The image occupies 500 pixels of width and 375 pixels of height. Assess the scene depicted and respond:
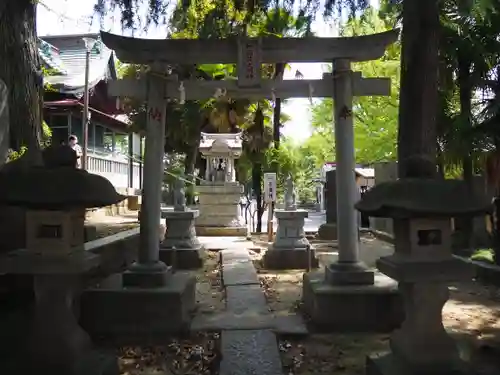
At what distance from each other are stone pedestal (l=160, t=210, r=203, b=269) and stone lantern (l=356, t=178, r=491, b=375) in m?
6.10

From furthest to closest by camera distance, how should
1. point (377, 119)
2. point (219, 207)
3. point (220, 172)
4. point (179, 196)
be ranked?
point (377, 119) < point (220, 172) < point (219, 207) < point (179, 196)

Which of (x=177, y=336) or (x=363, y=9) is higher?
(x=363, y=9)

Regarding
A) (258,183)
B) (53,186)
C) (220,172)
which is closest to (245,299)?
(53,186)

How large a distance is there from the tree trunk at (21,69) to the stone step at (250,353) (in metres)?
3.02

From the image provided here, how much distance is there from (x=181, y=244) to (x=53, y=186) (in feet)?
20.0

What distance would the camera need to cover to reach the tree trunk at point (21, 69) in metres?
5.60

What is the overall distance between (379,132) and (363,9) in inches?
476

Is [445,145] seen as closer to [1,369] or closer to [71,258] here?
[71,258]

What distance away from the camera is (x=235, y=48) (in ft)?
19.5

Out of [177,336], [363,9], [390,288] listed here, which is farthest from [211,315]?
[363,9]

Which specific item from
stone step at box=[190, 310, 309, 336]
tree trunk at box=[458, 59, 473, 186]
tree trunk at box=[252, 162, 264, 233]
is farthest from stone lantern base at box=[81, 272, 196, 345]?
tree trunk at box=[252, 162, 264, 233]

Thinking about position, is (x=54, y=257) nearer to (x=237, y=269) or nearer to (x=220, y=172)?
(x=237, y=269)

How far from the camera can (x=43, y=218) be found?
3.92m

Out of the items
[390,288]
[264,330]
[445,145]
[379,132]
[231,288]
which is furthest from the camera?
[379,132]
